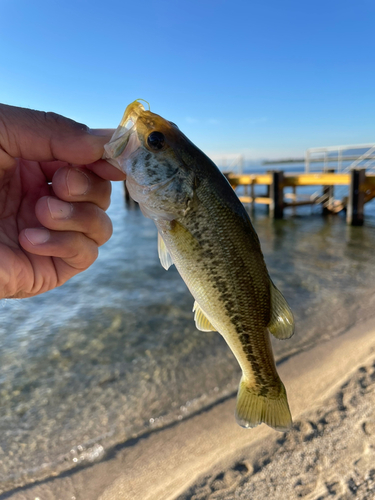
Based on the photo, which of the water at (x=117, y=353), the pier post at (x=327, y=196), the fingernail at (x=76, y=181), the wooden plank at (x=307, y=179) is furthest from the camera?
the pier post at (x=327, y=196)

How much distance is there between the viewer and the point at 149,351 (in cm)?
718

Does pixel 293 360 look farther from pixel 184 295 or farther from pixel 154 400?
pixel 184 295

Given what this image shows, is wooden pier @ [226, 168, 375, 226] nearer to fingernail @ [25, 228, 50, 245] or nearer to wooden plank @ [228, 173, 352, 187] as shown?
wooden plank @ [228, 173, 352, 187]

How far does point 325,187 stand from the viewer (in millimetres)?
26219

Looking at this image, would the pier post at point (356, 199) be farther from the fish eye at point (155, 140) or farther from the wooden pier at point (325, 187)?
the fish eye at point (155, 140)

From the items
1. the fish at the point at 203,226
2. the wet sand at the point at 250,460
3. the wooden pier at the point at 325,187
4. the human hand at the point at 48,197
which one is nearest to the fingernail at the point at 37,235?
the human hand at the point at 48,197

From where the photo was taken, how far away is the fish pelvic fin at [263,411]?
7.55 ft

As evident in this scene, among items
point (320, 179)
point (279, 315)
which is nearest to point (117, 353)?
point (279, 315)

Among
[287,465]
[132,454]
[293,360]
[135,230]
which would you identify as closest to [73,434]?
[132,454]

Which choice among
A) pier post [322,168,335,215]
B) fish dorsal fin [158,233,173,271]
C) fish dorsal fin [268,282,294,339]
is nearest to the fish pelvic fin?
fish dorsal fin [268,282,294,339]

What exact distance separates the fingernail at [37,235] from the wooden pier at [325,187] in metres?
19.5

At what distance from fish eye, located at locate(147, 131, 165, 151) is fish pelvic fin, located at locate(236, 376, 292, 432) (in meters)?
1.78

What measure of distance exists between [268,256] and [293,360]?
8377mm

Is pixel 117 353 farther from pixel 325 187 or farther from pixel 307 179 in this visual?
pixel 325 187
